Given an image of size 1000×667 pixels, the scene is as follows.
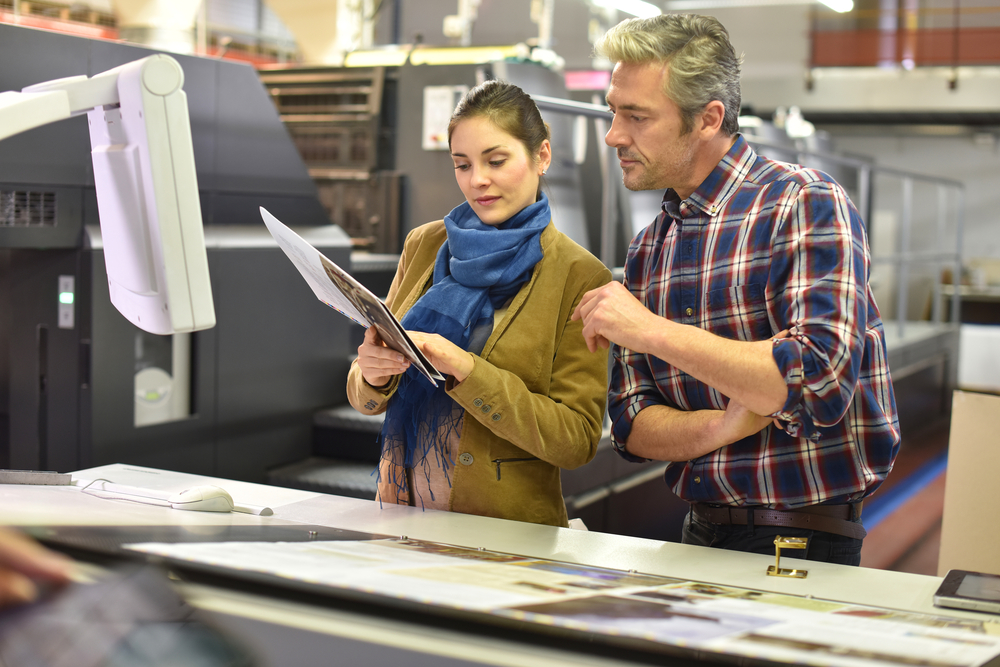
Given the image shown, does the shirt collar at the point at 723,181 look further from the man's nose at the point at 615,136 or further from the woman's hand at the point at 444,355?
the woman's hand at the point at 444,355

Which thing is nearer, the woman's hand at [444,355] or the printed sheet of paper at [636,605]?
the printed sheet of paper at [636,605]

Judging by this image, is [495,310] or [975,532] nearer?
[495,310]

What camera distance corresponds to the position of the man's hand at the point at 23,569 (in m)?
0.79

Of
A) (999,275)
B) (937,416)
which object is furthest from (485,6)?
(937,416)

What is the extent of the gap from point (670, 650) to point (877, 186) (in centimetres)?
1487

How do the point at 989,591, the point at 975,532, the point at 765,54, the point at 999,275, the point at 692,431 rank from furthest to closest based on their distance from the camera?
the point at 765,54 < the point at 999,275 < the point at 975,532 < the point at 692,431 < the point at 989,591

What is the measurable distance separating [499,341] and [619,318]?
0.31 metres

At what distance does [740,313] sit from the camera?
1.39 meters

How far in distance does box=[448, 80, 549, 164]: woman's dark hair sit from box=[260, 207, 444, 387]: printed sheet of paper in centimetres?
41

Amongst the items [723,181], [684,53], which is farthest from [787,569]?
[684,53]

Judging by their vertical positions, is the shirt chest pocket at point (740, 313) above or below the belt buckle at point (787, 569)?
above

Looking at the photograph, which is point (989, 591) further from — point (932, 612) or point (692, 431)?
point (692, 431)

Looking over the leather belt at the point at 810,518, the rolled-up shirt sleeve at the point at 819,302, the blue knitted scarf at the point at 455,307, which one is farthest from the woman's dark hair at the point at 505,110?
the leather belt at the point at 810,518

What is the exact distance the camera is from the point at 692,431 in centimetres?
141
